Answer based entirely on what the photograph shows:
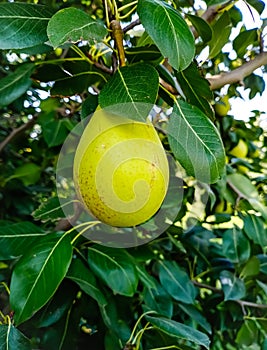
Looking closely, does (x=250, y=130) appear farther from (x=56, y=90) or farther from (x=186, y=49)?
(x=186, y=49)

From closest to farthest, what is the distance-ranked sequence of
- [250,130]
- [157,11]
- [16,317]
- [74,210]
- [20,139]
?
[157,11] → [16,317] → [74,210] → [250,130] → [20,139]

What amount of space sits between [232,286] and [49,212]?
0.50m

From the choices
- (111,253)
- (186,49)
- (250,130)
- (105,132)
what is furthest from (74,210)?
(250,130)

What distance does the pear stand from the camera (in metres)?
0.54

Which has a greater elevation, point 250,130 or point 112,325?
point 112,325

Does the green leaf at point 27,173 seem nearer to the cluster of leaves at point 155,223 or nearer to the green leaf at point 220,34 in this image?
the cluster of leaves at point 155,223

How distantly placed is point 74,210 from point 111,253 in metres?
0.10

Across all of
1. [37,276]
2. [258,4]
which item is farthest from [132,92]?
[258,4]

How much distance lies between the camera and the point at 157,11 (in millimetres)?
491

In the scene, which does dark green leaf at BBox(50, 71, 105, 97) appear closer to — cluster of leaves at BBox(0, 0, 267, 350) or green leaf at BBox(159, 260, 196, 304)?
cluster of leaves at BBox(0, 0, 267, 350)

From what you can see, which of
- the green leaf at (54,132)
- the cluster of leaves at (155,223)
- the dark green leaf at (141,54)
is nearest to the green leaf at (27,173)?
the cluster of leaves at (155,223)

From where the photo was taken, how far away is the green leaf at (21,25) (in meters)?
0.55

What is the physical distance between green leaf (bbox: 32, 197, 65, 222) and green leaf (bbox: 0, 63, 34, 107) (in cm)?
19

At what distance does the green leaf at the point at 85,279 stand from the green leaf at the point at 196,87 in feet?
1.13
